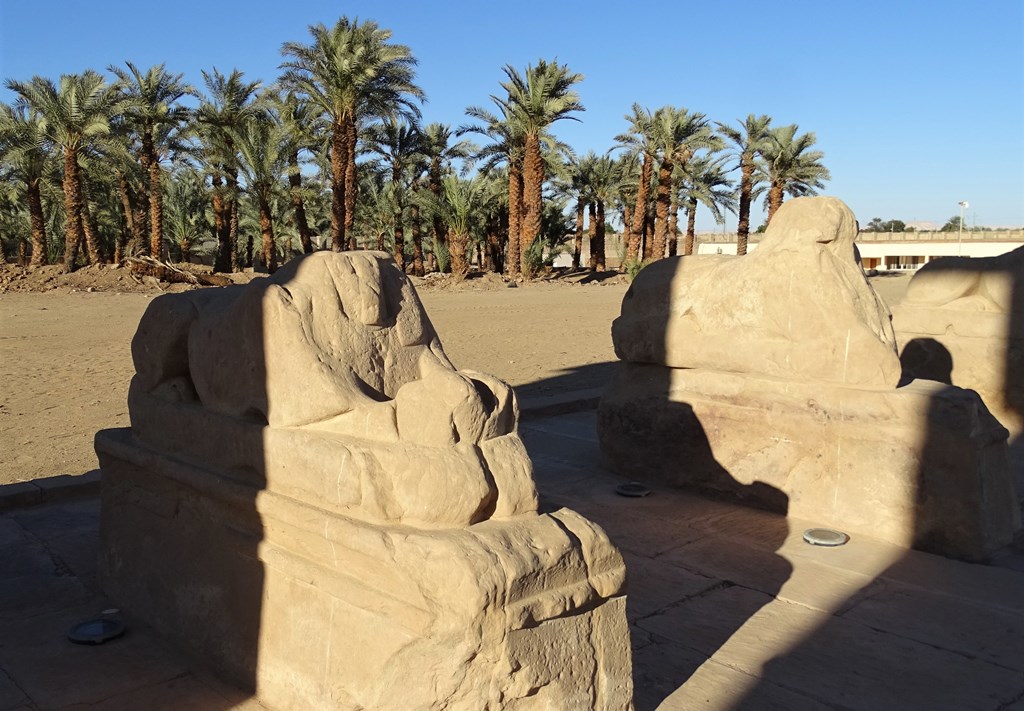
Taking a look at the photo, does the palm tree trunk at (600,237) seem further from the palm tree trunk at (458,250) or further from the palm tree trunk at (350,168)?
the palm tree trunk at (350,168)

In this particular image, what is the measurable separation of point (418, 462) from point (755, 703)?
4.36ft

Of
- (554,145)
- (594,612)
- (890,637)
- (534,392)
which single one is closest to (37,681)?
(594,612)

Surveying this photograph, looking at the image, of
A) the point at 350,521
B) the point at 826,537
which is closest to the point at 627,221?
the point at 826,537

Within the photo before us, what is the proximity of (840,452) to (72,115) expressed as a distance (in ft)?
62.8

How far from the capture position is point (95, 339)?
11156 mm

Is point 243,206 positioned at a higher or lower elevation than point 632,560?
higher

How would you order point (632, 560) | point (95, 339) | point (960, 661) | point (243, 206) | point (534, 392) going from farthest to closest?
point (243, 206) → point (95, 339) → point (534, 392) → point (632, 560) → point (960, 661)

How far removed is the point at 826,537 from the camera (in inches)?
169

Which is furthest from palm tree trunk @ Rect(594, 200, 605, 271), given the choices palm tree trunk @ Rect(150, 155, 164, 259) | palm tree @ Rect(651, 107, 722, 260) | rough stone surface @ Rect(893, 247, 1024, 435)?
rough stone surface @ Rect(893, 247, 1024, 435)

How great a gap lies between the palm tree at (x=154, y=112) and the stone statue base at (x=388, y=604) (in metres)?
19.1

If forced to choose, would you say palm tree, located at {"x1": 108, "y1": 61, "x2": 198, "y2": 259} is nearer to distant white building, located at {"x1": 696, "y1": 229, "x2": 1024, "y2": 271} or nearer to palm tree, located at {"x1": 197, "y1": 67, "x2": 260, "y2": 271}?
palm tree, located at {"x1": 197, "y1": 67, "x2": 260, "y2": 271}

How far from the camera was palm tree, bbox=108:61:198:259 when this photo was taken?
66.0 ft

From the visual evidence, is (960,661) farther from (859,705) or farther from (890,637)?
(859,705)

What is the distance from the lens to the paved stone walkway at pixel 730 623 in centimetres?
285
